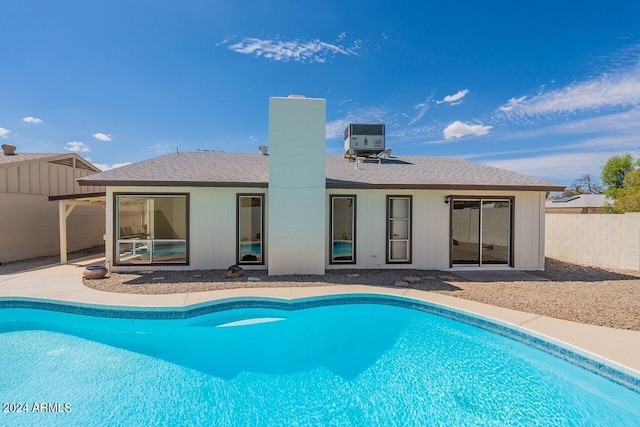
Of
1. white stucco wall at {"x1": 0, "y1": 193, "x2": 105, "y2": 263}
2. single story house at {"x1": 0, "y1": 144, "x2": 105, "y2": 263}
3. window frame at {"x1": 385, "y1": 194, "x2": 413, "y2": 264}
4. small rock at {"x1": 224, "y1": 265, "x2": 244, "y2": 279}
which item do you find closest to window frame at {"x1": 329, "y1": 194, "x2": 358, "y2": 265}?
window frame at {"x1": 385, "y1": 194, "x2": 413, "y2": 264}

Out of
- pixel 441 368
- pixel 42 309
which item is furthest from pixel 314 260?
pixel 42 309

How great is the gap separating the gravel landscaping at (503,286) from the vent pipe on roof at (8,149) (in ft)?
36.6

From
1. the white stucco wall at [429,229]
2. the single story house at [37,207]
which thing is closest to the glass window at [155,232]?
the single story house at [37,207]

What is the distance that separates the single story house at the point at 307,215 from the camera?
8094 millimetres

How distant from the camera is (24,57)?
10.8 m

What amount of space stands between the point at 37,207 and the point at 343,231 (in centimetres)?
1258

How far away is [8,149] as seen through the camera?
42.6ft

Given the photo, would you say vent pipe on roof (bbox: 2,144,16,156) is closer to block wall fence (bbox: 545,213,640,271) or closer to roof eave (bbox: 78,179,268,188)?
roof eave (bbox: 78,179,268,188)

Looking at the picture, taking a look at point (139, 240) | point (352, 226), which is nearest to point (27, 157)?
point (139, 240)

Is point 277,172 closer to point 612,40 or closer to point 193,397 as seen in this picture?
point 193,397

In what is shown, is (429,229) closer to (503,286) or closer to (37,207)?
(503,286)

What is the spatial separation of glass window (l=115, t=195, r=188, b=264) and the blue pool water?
3124 millimetres

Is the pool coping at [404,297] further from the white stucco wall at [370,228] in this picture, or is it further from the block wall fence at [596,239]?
the block wall fence at [596,239]

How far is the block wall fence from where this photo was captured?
9.04 metres
